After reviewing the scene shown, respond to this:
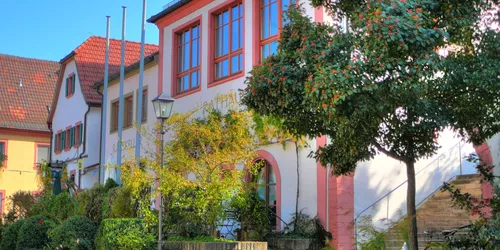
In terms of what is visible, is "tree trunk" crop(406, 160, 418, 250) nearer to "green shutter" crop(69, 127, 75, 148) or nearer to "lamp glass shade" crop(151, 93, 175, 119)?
"lamp glass shade" crop(151, 93, 175, 119)

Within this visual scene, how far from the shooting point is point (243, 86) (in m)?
20.6

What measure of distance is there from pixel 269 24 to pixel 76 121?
18.7 metres

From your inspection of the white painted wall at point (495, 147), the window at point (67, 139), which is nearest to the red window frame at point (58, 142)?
the window at point (67, 139)

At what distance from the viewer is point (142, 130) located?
1775 centimetres

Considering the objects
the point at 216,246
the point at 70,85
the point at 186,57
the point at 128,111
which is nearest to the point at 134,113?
the point at 128,111

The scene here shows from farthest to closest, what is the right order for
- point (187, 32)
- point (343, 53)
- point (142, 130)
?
point (187, 32) → point (142, 130) → point (343, 53)

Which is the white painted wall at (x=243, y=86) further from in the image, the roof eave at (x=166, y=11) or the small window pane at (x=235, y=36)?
the small window pane at (x=235, y=36)

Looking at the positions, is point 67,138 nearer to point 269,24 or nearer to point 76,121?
point 76,121

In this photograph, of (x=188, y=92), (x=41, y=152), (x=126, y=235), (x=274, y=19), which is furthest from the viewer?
(x=41, y=152)

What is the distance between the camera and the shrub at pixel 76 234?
56.8 ft

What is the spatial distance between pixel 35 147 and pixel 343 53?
3794cm

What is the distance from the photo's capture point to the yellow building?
4375 centimetres

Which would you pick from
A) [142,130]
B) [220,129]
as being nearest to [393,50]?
[220,129]

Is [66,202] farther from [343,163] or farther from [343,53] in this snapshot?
[343,53]
